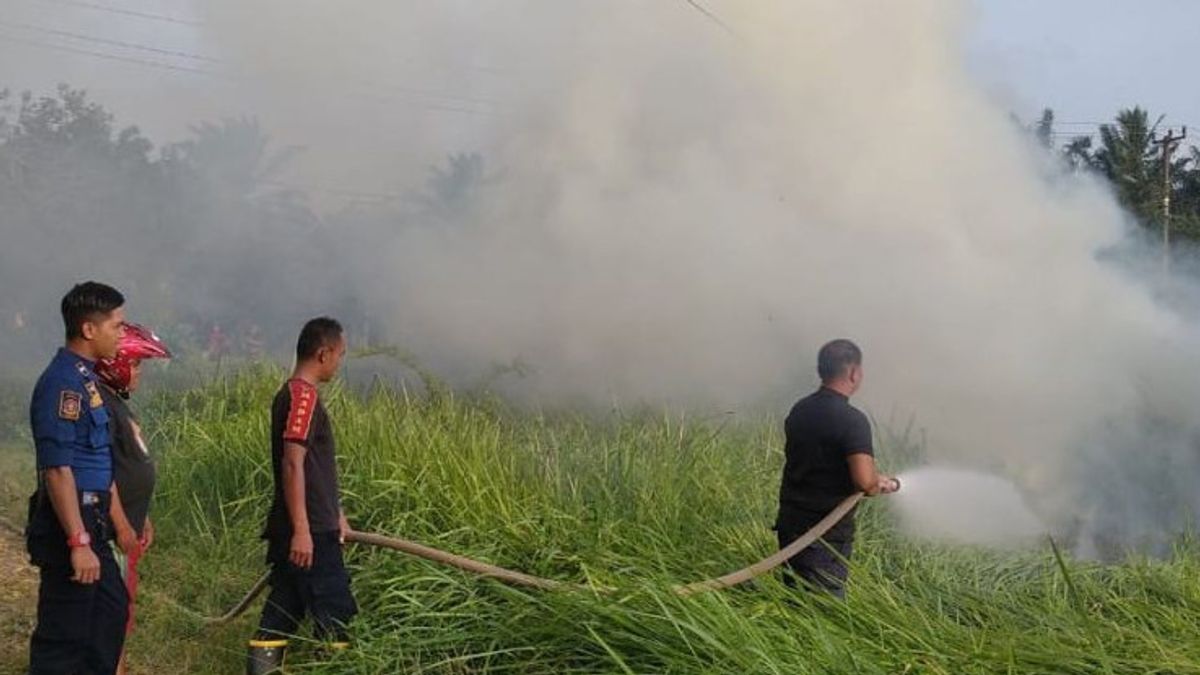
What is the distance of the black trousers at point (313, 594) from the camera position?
4.20 metres

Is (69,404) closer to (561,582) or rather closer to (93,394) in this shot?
(93,394)

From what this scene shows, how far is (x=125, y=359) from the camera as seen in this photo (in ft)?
13.4

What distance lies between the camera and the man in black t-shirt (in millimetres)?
4180

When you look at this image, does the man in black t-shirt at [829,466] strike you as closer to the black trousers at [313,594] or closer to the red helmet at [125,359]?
the black trousers at [313,594]

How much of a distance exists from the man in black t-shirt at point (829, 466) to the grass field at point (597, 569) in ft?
0.42

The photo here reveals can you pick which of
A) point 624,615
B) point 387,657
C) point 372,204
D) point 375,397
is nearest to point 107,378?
point 387,657

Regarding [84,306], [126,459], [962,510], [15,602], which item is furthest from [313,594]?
[962,510]

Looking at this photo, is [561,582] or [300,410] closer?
[300,410]

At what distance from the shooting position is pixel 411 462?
594cm

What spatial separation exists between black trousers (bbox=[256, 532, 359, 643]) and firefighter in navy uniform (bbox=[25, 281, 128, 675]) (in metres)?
0.60

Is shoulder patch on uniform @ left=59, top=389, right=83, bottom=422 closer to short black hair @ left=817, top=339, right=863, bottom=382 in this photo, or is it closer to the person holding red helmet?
the person holding red helmet

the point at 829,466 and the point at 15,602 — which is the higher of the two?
the point at 829,466

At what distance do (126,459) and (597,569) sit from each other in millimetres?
1653

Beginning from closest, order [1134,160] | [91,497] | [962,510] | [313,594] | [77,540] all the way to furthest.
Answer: [77,540]
[91,497]
[313,594]
[962,510]
[1134,160]
